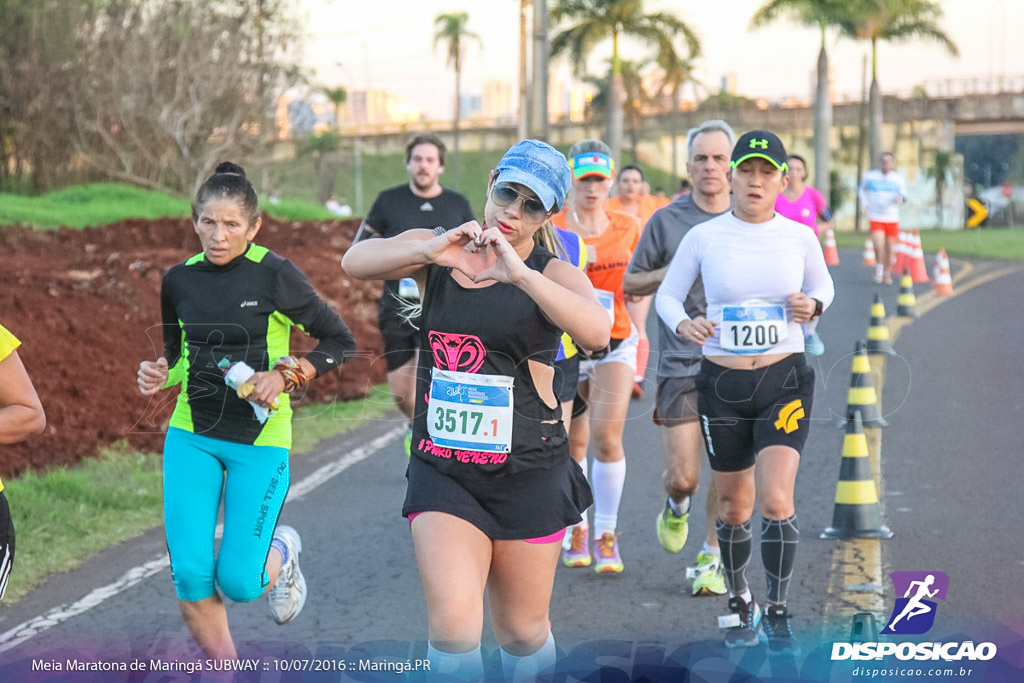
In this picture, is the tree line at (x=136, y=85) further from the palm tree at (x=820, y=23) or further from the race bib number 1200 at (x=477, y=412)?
the race bib number 1200 at (x=477, y=412)

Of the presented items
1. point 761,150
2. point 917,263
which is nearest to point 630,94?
point 917,263

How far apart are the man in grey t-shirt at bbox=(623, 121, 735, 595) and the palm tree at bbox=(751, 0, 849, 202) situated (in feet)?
150

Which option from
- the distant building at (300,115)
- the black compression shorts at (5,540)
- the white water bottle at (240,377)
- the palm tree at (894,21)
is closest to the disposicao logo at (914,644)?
the white water bottle at (240,377)

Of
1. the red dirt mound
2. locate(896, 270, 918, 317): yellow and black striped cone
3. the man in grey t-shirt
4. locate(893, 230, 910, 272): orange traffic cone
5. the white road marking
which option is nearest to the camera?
the white road marking

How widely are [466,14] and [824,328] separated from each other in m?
69.3

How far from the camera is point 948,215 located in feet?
245

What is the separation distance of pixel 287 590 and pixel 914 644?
2564mm

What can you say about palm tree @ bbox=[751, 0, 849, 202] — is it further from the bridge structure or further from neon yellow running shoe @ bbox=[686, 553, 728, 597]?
neon yellow running shoe @ bbox=[686, 553, 728, 597]

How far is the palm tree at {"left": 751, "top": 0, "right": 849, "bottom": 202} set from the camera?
50.2m

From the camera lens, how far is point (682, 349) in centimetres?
659

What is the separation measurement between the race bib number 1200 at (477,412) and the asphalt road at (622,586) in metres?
1.50

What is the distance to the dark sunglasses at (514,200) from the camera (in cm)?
399

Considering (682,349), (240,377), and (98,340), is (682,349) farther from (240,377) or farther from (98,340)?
(98,340)

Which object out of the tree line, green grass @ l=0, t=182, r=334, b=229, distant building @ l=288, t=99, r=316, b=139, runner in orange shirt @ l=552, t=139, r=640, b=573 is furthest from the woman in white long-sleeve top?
distant building @ l=288, t=99, r=316, b=139
